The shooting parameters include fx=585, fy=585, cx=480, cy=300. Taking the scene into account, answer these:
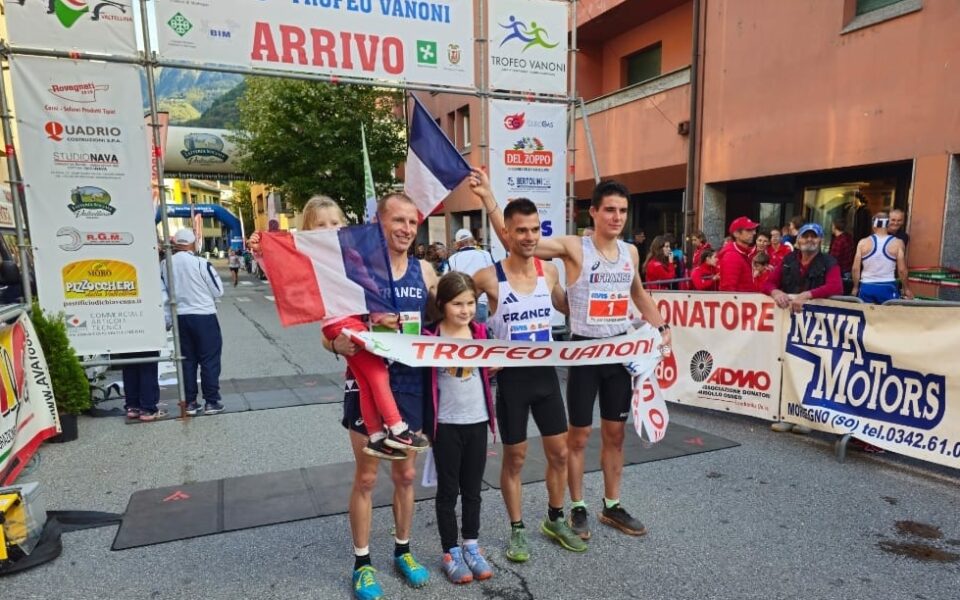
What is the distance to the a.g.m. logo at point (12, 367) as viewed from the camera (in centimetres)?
428

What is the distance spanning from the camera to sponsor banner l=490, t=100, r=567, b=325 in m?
7.73

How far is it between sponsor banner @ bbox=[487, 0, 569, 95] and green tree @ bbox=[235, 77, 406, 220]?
12617mm

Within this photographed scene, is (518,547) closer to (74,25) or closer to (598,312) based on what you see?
(598,312)

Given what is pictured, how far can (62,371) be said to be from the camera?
550 centimetres

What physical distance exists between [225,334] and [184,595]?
33.1 feet

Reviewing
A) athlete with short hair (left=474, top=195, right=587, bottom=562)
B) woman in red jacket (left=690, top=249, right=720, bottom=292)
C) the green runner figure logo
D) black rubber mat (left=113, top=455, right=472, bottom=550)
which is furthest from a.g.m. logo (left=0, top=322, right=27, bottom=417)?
woman in red jacket (left=690, top=249, right=720, bottom=292)

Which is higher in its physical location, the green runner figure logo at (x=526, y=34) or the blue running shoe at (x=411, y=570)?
the green runner figure logo at (x=526, y=34)

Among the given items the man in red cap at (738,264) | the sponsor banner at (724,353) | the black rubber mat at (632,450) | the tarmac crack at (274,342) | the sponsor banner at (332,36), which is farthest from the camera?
the tarmac crack at (274,342)

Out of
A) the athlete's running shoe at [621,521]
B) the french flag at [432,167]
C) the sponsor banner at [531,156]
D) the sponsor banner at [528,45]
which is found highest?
the sponsor banner at [528,45]

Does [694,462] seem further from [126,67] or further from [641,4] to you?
[641,4]

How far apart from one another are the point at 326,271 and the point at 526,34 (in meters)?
6.00

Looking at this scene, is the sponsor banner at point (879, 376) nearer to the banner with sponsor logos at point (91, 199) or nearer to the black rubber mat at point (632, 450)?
the black rubber mat at point (632, 450)

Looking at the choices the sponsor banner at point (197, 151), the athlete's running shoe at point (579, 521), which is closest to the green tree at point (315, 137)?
the sponsor banner at point (197, 151)

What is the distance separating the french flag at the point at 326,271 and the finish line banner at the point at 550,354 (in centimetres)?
19
